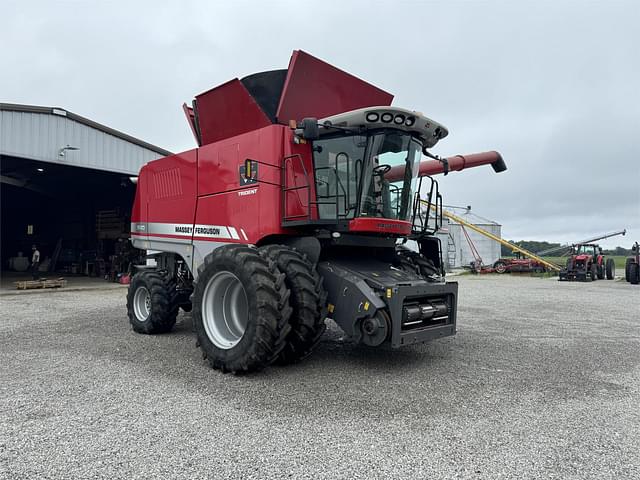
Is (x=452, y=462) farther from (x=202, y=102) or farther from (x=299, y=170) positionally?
(x=202, y=102)

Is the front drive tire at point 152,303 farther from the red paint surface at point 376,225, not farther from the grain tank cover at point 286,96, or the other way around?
the red paint surface at point 376,225

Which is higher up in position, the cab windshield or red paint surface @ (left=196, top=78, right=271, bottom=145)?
red paint surface @ (left=196, top=78, right=271, bottom=145)

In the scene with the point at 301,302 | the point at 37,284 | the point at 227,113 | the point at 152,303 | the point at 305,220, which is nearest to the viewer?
the point at 301,302

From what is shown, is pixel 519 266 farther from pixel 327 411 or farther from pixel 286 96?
pixel 327 411

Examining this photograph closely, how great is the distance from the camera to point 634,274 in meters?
22.2

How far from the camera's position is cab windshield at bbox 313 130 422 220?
18.5 feet

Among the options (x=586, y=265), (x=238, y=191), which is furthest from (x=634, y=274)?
(x=238, y=191)

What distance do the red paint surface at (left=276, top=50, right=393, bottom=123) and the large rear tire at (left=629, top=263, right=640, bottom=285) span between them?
70.0 feet

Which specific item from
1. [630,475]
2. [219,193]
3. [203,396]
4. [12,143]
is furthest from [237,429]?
[12,143]

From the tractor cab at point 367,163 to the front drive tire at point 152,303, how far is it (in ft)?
11.1

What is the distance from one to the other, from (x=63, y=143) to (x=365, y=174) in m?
12.7

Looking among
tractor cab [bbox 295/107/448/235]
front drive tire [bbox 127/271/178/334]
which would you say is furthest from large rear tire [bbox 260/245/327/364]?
front drive tire [bbox 127/271/178/334]

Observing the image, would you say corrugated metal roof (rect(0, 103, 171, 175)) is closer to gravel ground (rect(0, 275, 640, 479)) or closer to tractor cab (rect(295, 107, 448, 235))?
gravel ground (rect(0, 275, 640, 479))

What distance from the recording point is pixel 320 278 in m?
5.48
